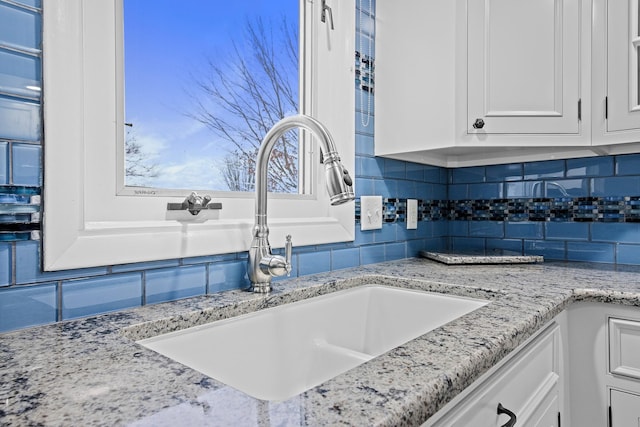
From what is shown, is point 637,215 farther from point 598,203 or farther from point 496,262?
point 496,262

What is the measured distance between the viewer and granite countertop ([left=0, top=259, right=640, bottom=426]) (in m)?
0.40

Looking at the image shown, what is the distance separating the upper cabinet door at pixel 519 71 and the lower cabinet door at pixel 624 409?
0.80 metres

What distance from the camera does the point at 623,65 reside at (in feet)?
4.13

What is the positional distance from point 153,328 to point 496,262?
46.6 inches

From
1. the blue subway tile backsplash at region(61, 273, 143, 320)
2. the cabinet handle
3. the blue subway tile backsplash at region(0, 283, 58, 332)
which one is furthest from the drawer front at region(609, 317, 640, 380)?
the blue subway tile backsplash at region(0, 283, 58, 332)

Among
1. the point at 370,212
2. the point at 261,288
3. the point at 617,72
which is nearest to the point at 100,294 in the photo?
the point at 261,288

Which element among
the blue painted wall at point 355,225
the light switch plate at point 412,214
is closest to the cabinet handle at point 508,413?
the blue painted wall at point 355,225

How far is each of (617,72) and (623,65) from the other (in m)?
0.02

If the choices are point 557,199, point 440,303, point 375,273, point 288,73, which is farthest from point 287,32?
point 557,199

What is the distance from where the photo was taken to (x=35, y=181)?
699 mm

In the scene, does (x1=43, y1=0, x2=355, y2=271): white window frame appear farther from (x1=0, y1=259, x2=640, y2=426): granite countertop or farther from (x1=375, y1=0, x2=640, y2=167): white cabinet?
(x1=375, y1=0, x2=640, y2=167): white cabinet

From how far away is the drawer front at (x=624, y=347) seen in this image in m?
0.97

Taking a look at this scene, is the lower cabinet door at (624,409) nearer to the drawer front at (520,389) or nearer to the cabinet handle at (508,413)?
the drawer front at (520,389)

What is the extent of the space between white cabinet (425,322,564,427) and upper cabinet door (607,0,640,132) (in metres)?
0.74
